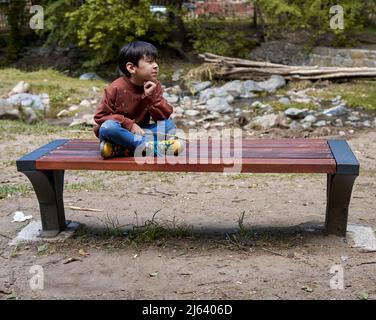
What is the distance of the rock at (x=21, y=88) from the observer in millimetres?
10492

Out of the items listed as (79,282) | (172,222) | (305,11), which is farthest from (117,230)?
(305,11)

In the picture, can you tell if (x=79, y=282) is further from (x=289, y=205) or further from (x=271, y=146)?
(x=289, y=205)

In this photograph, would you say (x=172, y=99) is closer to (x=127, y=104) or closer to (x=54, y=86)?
(x=54, y=86)

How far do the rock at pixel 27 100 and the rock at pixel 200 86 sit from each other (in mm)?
3079

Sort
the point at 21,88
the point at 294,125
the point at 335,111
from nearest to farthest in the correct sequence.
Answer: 1. the point at 294,125
2. the point at 335,111
3. the point at 21,88

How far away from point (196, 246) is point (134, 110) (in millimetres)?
1051

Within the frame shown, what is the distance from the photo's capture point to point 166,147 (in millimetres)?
3877

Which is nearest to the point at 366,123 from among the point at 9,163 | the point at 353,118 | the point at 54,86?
the point at 353,118

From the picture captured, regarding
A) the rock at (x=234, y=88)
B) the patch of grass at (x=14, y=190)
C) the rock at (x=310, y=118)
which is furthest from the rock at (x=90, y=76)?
the patch of grass at (x=14, y=190)

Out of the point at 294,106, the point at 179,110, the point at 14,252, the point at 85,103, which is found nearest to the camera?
the point at 14,252

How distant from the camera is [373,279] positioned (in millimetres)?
3414

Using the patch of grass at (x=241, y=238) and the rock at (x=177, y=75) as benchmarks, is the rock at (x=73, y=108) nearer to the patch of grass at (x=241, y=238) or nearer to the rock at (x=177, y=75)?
the rock at (x=177, y=75)

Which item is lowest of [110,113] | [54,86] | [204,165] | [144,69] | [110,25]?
[54,86]
